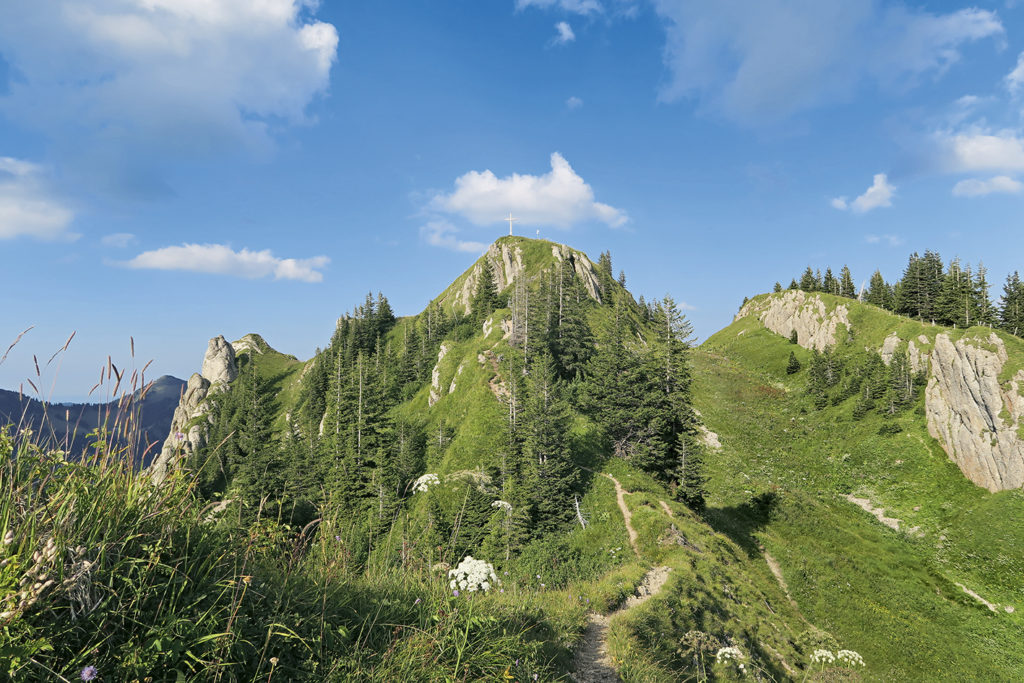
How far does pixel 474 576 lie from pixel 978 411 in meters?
62.8

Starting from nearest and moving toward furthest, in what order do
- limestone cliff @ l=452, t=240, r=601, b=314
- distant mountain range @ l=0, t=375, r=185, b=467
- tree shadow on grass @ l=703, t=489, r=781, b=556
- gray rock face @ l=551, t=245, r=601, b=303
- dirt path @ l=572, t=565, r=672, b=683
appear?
distant mountain range @ l=0, t=375, r=185, b=467 < dirt path @ l=572, t=565, r=672, b=683 < tree shadow on grass @ l=703, t=489, r=781, b=556 < gray rock face @ l=551, t=245, r=601, b=303 < limestone cliff @ l=452, t=240, r=601, b=314

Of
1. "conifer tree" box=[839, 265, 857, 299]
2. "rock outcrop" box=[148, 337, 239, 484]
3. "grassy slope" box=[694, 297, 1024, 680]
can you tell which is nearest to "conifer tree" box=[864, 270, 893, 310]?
"conifer tree" box=[839, 265, 857, 299]

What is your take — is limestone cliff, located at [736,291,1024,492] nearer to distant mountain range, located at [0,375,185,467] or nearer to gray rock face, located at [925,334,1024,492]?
gray rock face, located at [925,334,1024,492]

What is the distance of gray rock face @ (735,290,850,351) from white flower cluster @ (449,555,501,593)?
356 ft

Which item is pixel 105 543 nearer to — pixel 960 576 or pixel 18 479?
pixel 18 479

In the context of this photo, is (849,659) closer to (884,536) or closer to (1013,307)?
(884,536)

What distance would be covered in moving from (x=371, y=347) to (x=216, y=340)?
8151cm

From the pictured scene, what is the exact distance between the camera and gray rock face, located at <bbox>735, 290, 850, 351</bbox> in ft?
315

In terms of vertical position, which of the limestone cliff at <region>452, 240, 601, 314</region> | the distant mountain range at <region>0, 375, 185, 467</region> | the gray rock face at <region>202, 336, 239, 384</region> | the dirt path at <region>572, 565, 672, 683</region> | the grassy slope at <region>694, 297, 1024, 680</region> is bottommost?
the grassy slope at <region>694, 297, 1024, 680</region>

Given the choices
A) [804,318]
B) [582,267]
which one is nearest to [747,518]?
[582,267]

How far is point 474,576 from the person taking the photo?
7.63 m

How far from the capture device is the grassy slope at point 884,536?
24594 mm

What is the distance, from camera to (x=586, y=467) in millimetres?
35062

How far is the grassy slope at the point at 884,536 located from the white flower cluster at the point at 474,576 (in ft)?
83.5
